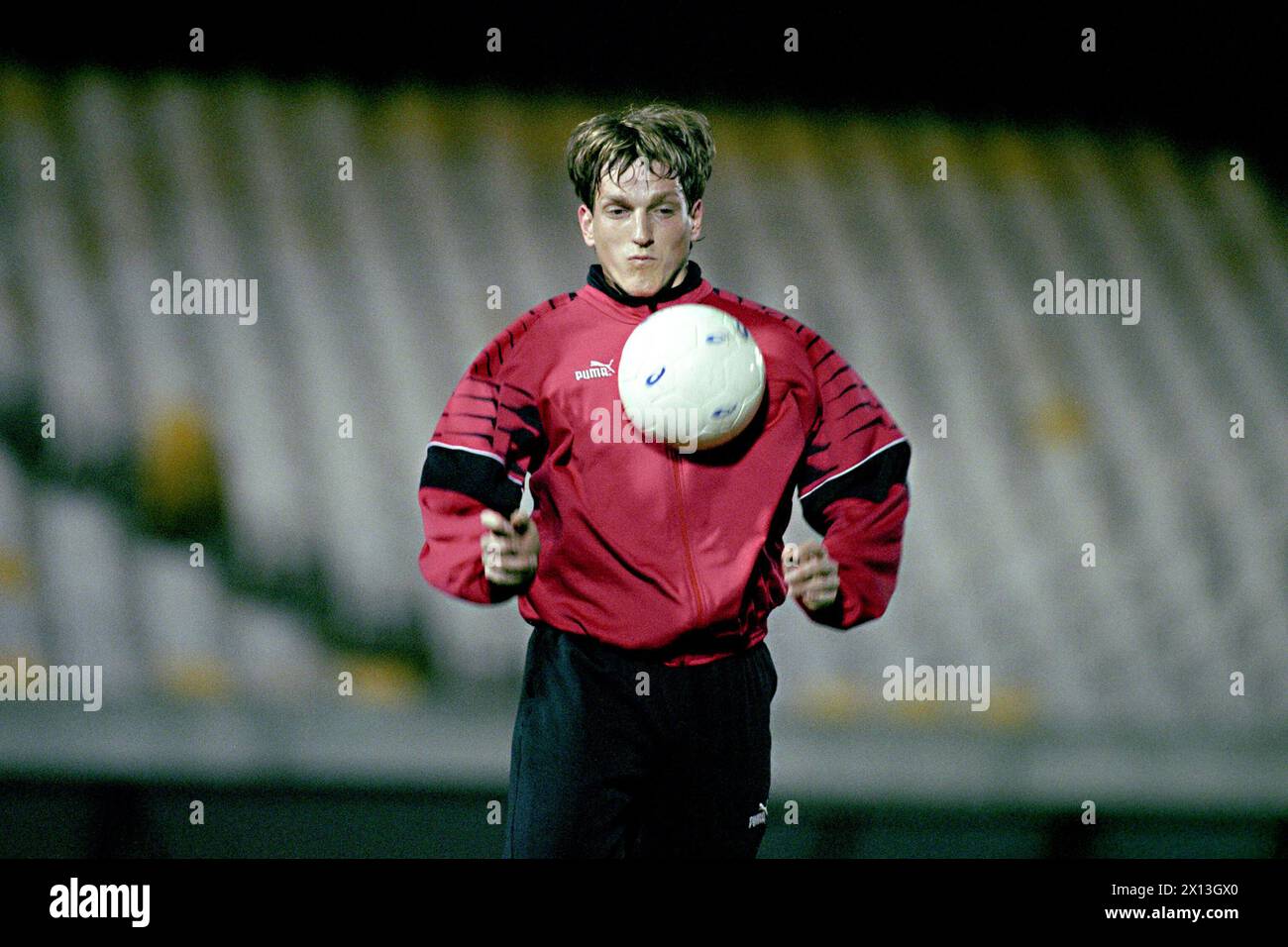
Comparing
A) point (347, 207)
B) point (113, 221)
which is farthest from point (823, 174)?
point (113, 221)

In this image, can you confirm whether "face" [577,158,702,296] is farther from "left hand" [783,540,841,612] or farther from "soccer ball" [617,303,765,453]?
"left hand" [783,540,841,612]

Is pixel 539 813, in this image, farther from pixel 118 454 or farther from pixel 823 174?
pixel 823 174

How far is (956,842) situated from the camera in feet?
11.5

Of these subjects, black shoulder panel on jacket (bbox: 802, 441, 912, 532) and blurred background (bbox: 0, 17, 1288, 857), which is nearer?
black shoulder panel on jacket (bbox: 802, 441, 912, 532)

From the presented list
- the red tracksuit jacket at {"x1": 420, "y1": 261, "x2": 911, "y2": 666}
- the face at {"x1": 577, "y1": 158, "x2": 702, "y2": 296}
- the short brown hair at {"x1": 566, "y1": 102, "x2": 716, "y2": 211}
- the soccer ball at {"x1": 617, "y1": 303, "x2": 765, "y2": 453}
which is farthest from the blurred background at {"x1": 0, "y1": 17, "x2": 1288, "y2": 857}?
the soccer ball at {"x1": 617, "y1": 303, "x2": 765, "y2": 453}

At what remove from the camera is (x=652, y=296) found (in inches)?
92.3

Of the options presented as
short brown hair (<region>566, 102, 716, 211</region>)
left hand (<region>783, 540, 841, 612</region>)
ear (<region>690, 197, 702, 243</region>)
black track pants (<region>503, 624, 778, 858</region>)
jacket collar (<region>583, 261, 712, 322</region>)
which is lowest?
black track pants (<region>503, 624, 778, 858</region>)

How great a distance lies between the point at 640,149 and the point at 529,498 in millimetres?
1386

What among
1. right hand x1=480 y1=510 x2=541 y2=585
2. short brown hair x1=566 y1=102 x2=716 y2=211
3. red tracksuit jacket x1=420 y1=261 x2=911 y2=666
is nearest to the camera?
right hand x1=480 y1=510 x2=541 y2=585

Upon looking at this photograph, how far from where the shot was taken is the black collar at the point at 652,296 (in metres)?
2.35

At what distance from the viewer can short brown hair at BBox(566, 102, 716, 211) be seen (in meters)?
2.34

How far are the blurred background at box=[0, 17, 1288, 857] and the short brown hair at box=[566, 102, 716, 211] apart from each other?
40.1 inches

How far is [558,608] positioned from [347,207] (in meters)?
1.89

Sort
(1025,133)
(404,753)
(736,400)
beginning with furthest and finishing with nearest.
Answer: (1025,133) < (404,753) < (736,400)
